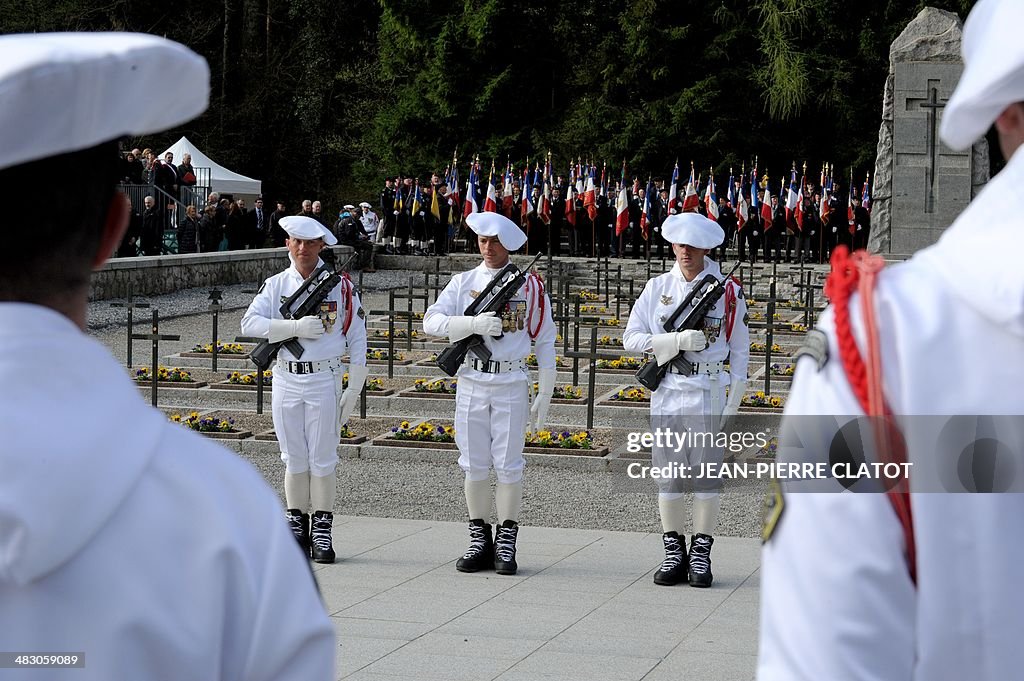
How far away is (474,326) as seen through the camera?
9.21 metres

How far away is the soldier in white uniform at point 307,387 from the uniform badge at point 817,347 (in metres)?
7.31

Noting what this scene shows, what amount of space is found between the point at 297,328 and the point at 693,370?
259 cm

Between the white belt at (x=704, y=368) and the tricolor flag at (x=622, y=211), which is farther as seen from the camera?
the tricolor flag at (x=622, y=211)

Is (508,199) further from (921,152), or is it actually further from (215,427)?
(215,427)

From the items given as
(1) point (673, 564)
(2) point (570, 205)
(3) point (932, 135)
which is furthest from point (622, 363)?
(2) point (570, 205)

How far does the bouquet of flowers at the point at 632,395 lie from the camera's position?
1620cm

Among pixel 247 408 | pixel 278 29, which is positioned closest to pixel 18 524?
pixel 247 408

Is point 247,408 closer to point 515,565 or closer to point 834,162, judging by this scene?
point 515,565

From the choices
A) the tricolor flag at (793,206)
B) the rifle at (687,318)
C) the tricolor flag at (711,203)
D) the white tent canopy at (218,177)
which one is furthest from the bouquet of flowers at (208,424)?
the white tent canopy at (218,177)

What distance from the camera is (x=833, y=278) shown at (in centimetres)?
225

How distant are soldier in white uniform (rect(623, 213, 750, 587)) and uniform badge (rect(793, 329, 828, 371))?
264 inches

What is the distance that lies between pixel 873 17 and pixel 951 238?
1850 inches

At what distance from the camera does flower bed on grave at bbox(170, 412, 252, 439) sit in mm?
13859

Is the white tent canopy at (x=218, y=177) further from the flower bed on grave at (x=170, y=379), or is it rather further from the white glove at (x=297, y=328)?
the white glove at (x=297, y=328)
